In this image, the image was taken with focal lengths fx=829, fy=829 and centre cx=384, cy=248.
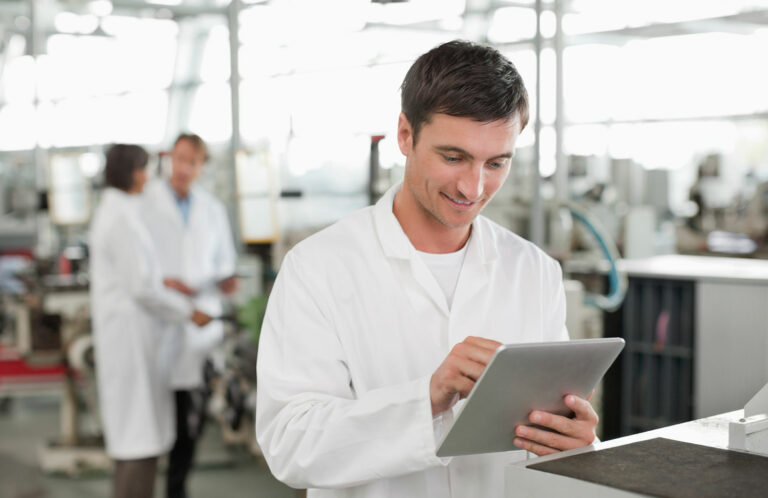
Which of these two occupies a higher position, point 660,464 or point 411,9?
point 411,9

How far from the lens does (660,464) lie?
3.49 ft

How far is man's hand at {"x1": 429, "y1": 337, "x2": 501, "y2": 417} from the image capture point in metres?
1.17

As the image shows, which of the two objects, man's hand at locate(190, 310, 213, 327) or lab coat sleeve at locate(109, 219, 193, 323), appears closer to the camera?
lab coat sleeve at locate(109, 219, 193, 323)

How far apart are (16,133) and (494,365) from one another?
831 centimetres

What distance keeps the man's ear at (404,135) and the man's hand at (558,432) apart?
1.70ft

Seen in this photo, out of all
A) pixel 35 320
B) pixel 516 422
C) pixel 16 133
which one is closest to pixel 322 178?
pixel 35 320

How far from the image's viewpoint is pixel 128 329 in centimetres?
359

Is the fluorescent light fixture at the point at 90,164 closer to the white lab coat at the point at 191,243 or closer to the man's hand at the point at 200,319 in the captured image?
the white lab coat at the point at 191,243

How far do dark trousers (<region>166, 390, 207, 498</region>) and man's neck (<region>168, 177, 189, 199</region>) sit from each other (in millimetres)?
949

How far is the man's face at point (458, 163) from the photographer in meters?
1.36

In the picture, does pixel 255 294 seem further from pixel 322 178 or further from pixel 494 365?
pixel 494 365

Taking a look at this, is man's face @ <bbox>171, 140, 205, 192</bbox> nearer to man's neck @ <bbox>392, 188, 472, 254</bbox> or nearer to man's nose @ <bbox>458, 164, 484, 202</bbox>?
man's neck @ <bbox>392, 188, 472, 254</bbox>

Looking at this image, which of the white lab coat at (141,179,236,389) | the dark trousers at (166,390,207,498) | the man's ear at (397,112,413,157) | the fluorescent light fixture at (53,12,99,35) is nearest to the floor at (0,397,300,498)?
the dark trousers at (166,390,207,498)

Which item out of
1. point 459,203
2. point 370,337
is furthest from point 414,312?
point 459,203
